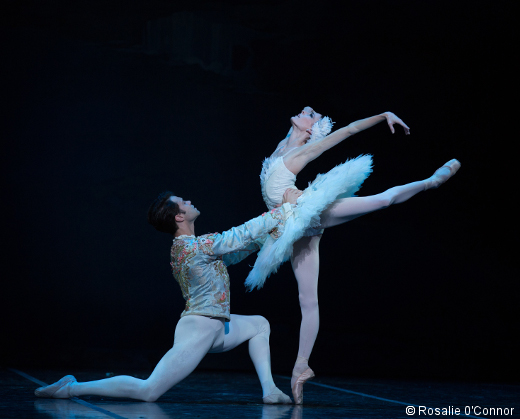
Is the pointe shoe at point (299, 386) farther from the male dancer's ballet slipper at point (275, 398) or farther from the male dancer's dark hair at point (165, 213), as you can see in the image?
the male dancer's dark hair at point (165, 213)

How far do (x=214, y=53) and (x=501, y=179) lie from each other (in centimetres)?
253

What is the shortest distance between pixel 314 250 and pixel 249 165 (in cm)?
199

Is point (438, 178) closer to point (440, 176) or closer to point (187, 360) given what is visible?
point (440, 176)

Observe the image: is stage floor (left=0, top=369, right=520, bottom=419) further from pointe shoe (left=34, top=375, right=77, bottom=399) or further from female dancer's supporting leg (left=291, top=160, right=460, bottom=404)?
female dancer's supporting leg (left=291, top=160, right=460, bottom=404)

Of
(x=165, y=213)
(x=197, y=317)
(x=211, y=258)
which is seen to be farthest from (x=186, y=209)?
(x=197, y=317)

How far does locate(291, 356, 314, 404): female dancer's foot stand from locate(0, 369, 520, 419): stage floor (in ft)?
0.20

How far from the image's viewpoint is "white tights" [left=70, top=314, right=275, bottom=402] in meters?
2.55

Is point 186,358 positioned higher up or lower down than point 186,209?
lower down

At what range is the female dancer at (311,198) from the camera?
281 centimetres

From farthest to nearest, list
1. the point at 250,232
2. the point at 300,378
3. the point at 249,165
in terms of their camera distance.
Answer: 1. the point at 249,165
2. the point at 300,378
3. the point at 250,232

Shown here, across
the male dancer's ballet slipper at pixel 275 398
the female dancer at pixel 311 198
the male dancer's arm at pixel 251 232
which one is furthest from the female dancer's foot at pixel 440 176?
the male dancer's ballet slipper at pixel 275 398

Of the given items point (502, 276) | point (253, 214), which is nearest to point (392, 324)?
point (502, 276)

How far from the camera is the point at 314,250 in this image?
3162 millimetres

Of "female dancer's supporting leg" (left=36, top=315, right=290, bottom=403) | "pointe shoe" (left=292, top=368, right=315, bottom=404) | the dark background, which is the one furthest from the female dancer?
the dark background
